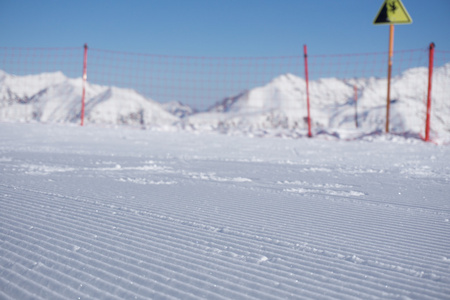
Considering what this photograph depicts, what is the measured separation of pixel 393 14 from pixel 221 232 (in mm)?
7426

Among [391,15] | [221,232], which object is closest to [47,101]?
[391,15]

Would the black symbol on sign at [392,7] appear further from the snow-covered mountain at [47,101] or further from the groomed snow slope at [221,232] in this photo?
the snow-covered mountain at [47,101]

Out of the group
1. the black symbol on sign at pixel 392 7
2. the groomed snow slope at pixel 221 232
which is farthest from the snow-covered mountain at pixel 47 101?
the groomed snow slope at pixel 221 232

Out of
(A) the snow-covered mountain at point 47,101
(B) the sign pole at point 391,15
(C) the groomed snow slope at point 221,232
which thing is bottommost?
(C) the groomed snow slope at point 221,232

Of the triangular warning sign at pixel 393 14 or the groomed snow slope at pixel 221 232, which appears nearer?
the groomed snow slope at pixel 221 232

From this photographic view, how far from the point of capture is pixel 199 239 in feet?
5.35

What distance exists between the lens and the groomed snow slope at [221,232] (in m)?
1.22

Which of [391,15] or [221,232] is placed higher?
[391,15]

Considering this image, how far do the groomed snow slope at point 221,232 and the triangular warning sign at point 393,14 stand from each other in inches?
190

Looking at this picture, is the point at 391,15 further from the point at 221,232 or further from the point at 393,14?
the point at 221,232

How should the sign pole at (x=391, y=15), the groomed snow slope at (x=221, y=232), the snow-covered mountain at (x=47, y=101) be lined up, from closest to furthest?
1. the groomed snow slope at (x=221, y=232)
2. the sign pole at (x=391, y=15)
3. the snow-covered mountain at (x=47, y=101)

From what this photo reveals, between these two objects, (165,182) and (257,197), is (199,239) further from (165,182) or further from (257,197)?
(165,182)

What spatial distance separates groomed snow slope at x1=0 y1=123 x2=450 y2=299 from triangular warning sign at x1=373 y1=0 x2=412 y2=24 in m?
4.81

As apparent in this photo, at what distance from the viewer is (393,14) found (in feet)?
24.8
